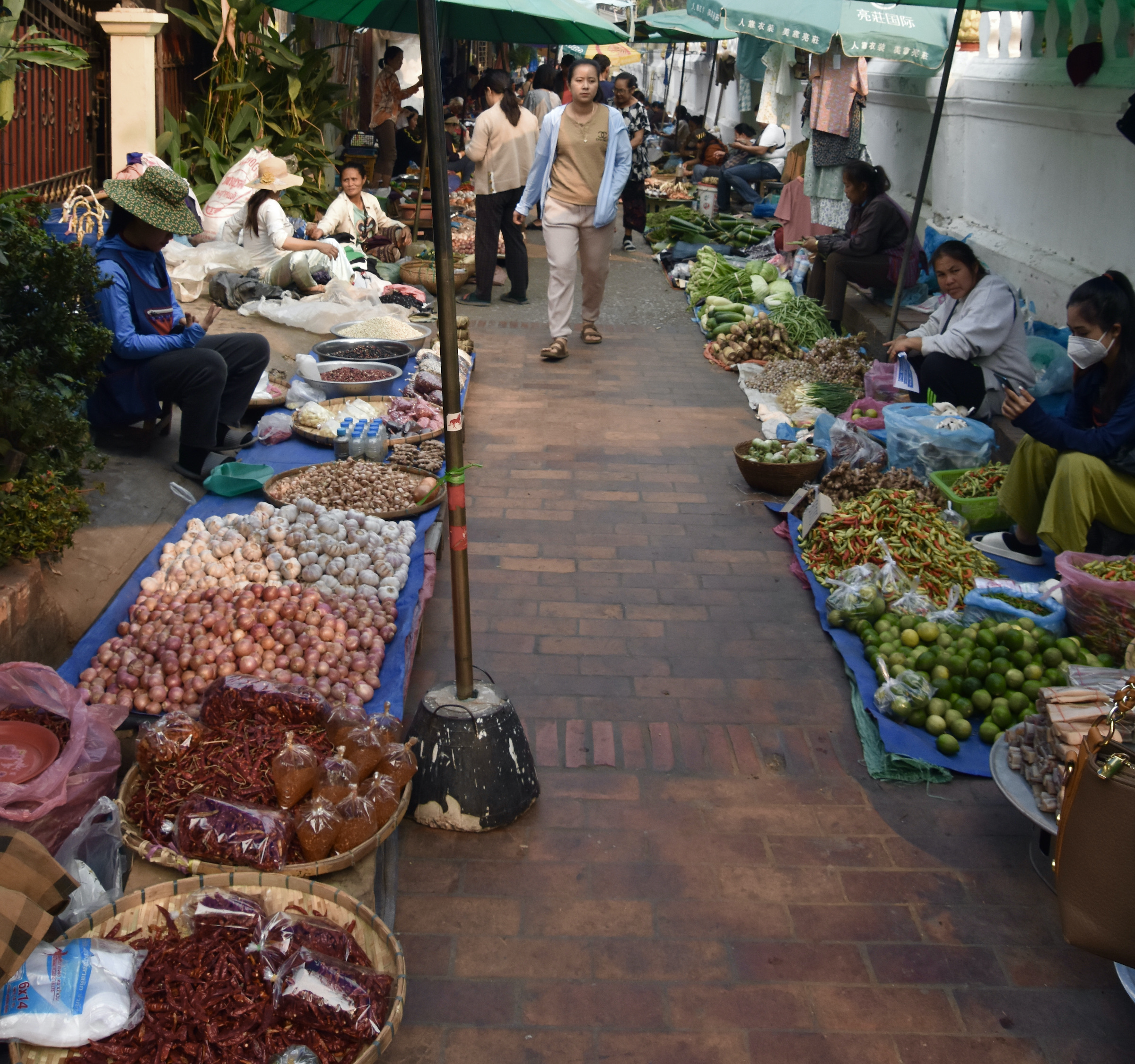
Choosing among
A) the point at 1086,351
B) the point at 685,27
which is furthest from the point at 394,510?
the point at 685,27

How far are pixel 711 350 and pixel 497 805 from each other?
6.76 m

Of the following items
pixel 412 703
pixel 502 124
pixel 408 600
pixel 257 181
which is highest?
pixel 502 124

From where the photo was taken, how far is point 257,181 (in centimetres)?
956

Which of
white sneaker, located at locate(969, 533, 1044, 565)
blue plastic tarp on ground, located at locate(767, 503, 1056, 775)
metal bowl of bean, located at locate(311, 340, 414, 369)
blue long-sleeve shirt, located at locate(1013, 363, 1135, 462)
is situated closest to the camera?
blue plastic tarp on ground, located at locate(767, 503, 1056, 775)

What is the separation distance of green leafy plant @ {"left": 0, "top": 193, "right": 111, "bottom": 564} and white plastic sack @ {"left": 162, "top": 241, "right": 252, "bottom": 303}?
3.73 m

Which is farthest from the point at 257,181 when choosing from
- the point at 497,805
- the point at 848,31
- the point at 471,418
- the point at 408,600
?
the point at 497,805

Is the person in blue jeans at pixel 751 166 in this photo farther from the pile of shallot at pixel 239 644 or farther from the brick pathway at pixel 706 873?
the pile of shallot at pixel 239 644

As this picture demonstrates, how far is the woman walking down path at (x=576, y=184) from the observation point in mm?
8836

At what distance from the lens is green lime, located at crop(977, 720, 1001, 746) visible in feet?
13.5

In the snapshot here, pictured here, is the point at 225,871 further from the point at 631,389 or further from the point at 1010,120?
the point at 1010,120

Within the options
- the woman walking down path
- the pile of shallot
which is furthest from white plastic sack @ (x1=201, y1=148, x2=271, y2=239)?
the pile of shallot

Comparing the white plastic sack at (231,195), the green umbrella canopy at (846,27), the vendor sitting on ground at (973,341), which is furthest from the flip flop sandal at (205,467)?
the green umbrella canopy at (846,27)

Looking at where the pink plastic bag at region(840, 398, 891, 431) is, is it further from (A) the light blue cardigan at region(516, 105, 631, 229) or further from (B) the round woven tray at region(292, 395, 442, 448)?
(A) the light blue cardigan at region(516, 105, 631, 229)

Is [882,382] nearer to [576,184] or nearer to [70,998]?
[576,184]
